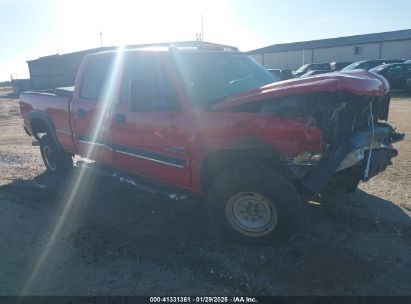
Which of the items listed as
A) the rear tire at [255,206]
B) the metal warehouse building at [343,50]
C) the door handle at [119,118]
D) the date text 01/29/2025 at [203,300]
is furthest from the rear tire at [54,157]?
the metal warehouse building at [343,50]

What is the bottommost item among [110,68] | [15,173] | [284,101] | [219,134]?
[15,173]

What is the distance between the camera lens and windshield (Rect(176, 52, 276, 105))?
12.7 ft

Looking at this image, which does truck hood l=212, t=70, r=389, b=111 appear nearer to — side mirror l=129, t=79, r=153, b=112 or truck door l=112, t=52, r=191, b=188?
truck door l=112, t=52, r=191, b=188

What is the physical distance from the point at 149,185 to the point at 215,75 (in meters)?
1.56

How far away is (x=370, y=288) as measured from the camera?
9.48 ft

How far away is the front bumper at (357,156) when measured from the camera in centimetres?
321

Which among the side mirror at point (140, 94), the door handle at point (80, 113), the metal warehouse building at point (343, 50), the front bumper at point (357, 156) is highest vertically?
the metal warehouse building at point (343, 50)

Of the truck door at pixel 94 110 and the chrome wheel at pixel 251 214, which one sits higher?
the truck door at pixel 94 110

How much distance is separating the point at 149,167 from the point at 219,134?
4.02 ft

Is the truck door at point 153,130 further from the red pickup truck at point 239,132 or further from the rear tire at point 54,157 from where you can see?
the rear tire at point 54,157

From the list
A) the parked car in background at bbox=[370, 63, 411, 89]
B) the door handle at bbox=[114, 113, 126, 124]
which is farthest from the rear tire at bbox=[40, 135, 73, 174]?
the parked car in background at bbox=[370, 63, 411, 89]

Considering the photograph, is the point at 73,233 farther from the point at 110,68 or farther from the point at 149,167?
the point at 110,68

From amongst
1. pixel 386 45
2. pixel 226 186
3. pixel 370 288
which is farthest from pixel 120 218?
pixel 386 45

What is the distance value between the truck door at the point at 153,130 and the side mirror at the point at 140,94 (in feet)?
0.20
